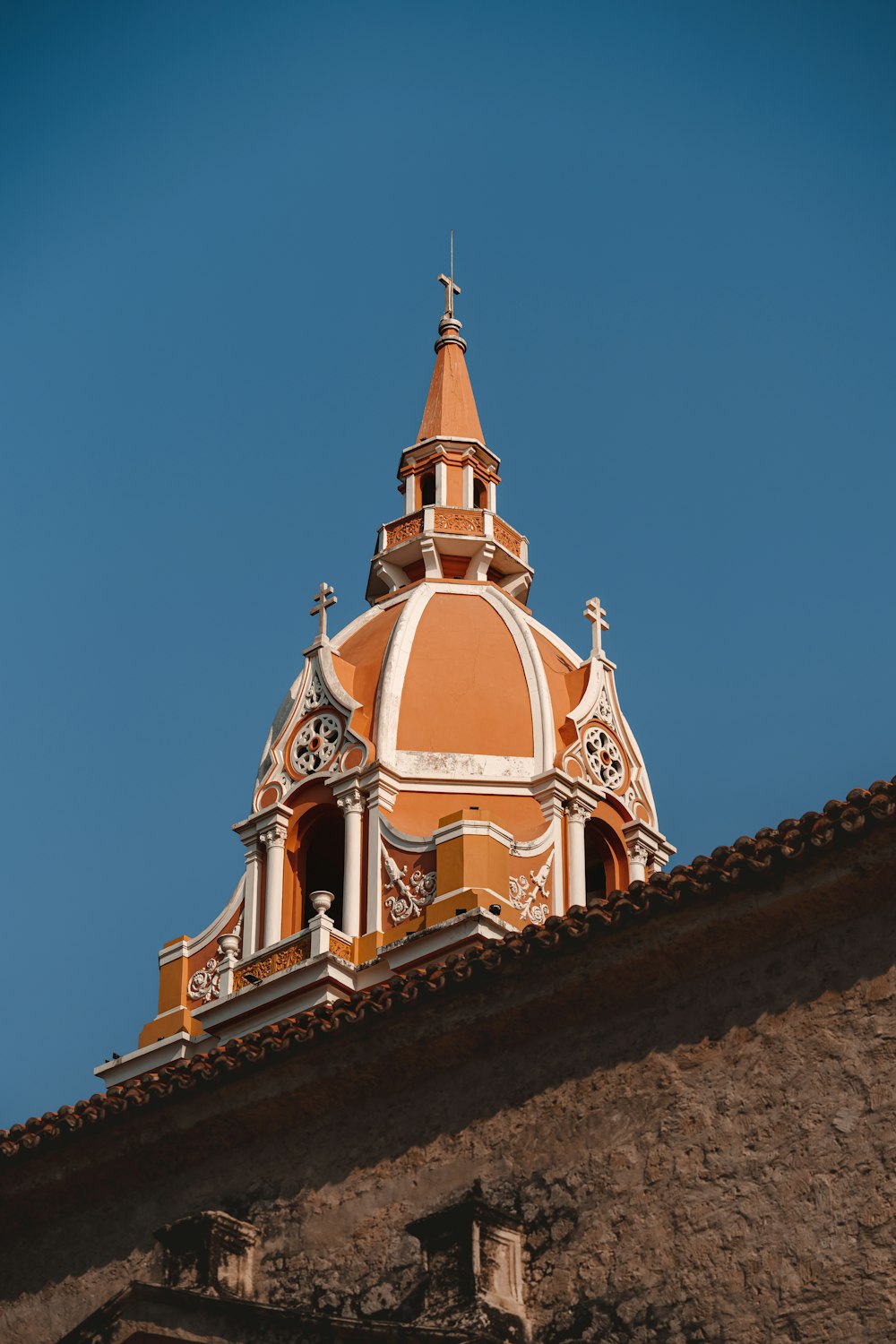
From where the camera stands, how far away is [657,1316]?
12.8 m

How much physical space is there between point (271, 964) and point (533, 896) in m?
3.09

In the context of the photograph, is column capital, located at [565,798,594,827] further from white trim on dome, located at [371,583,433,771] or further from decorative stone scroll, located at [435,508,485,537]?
decorative stone scroll, located at [435,508,485,537]

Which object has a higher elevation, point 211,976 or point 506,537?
point 506,537

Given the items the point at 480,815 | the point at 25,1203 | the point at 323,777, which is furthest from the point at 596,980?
the point at 323,777

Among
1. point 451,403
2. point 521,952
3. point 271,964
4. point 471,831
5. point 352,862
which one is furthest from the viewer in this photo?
point 451,403

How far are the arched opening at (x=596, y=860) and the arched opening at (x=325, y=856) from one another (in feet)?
9.91

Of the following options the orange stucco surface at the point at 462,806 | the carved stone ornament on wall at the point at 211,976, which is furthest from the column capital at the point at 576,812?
the carved stone ornament on wall at the point at 211,976

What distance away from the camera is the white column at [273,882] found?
26344 millimetres

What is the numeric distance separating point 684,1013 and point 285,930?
43.2 ft

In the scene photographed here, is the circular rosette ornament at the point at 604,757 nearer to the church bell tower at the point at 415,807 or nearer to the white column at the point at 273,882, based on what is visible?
the church bell tower at the point at 415,807

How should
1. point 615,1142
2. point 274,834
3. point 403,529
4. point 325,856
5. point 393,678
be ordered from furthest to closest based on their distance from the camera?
point 403,529 → point 325,856 → point 393,678 → point 274,834 → point 615,1142

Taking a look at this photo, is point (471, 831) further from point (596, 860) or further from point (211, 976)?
point (211, 976)

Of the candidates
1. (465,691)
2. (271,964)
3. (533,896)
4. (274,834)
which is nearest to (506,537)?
(465,691)

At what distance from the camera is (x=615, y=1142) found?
1363 cm
